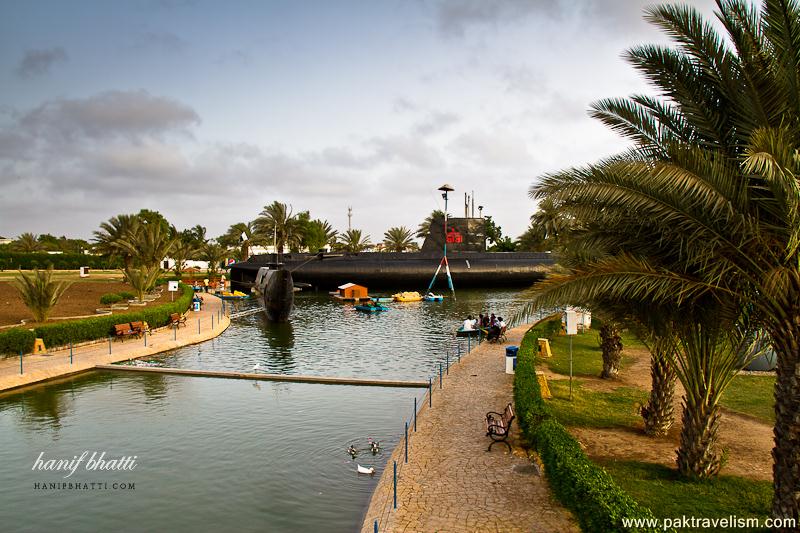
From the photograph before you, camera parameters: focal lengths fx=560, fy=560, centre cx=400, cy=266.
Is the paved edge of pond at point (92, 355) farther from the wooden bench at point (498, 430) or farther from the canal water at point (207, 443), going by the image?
A: the wooden bench at point (498, 430)

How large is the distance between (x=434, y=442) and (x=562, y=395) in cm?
674

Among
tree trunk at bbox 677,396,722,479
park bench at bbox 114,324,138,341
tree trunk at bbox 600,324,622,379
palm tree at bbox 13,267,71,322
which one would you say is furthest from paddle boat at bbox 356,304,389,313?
tree trunk at bbox 677,396,722,479

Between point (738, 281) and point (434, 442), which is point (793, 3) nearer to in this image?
point (738, 281)

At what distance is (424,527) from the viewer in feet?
30.0

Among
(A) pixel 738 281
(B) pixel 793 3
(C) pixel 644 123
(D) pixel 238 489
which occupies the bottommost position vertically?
(D) pixel 238 489

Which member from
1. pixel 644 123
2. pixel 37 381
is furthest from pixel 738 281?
pixel 37 381

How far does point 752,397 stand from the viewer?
705 inches

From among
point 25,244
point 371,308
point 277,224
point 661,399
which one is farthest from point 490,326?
point 25,244

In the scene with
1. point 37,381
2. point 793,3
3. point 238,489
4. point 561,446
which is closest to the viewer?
point 793,3

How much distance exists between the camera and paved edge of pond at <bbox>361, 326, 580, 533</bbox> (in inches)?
367

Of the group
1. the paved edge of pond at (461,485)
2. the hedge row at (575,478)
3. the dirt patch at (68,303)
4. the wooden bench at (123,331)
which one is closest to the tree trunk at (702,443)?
the hedge row at (575,478)

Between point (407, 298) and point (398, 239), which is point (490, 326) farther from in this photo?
point (398, 239)

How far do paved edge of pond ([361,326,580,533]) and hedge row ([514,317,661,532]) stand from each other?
19.4 inches

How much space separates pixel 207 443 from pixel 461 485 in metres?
7.02
